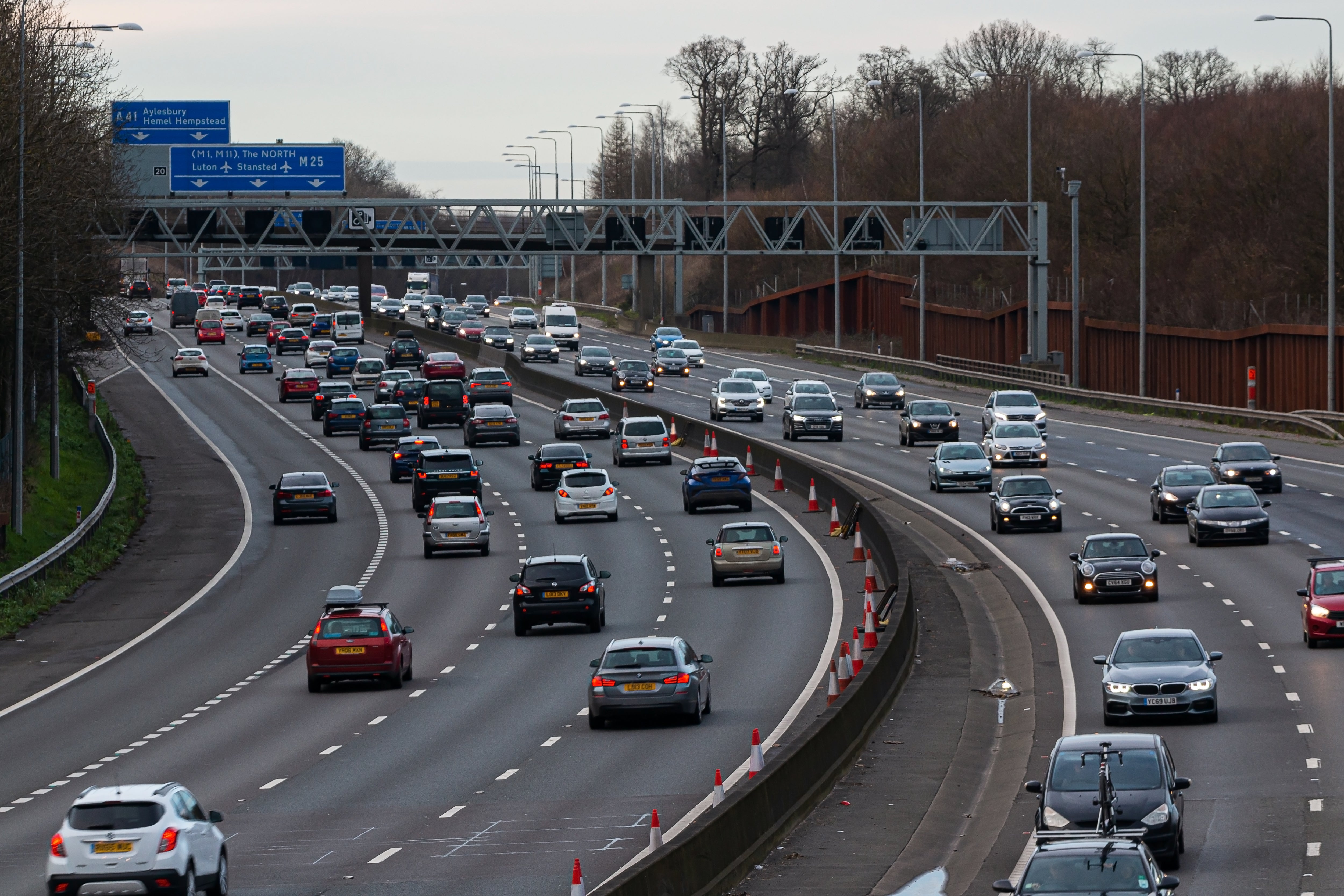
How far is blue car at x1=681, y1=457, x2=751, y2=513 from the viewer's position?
5075cm

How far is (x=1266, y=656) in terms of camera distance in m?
31.3

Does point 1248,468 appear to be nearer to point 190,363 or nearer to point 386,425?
point 386,425

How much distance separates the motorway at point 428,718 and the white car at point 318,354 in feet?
142

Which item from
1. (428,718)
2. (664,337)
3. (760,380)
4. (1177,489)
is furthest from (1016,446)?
(664,337)

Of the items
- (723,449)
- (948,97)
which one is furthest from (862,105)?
(723,449)

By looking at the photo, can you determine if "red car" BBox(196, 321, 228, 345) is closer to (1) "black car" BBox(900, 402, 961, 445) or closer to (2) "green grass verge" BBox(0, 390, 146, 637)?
(2) "green grass verge" BBox(0, 390, 146, 637)

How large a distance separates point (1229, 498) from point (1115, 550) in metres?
7.16

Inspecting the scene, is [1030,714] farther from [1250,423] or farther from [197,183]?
[197,183]

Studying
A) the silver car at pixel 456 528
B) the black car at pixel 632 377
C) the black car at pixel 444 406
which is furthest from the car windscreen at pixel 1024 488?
the black car at pixel 632 377

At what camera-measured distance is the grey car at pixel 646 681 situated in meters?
27.3

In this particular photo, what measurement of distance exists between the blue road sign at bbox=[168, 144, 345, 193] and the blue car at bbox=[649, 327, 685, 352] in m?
22.3

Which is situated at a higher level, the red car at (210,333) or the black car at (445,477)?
the red car at (210,333)

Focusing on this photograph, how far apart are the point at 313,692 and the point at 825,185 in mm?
120197

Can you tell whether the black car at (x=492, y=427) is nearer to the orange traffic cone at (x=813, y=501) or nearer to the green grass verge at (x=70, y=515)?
the green grass verge at (x=70, y=515)
